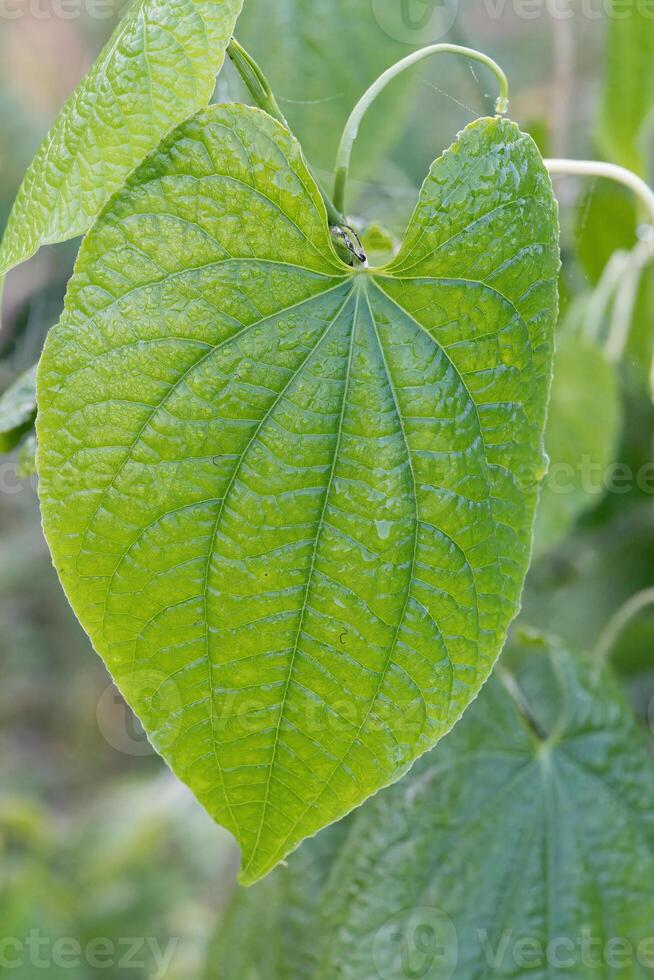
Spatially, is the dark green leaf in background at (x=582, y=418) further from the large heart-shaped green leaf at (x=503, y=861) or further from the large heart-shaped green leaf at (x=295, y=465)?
the large heart-shaped green leaf at (x=295, y=465)

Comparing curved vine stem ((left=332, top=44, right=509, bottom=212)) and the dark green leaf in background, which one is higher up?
the dark green leaf in background

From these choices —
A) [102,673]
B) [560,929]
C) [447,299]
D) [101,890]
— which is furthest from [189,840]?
[447,299]

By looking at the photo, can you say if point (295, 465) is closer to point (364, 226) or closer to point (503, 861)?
point (364, 226)

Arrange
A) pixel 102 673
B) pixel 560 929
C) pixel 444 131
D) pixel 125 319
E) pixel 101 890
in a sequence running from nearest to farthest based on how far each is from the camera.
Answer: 1. pixel 125 319
2. pixel 560 929
3. pixel 101 890
4. pixel 444 131
5. pixel 102 673

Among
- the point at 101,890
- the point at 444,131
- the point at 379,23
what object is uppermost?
the point at 444,131

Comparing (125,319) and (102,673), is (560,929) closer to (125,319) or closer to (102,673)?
(125,319)

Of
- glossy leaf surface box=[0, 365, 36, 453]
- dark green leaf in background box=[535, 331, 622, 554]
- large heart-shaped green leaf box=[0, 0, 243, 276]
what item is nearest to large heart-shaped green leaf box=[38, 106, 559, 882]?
large heart-shaped green leaf box=[0, 0, 243, 276]

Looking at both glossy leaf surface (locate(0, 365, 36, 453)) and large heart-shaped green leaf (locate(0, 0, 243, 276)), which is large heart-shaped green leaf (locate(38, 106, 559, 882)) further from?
glossy leaf surface (locate(0, 365, 36, 453))

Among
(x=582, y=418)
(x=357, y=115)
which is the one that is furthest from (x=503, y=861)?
(x=357, y=115)
